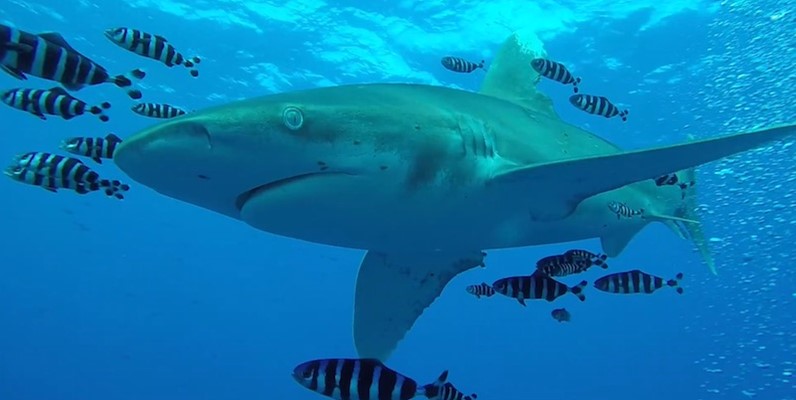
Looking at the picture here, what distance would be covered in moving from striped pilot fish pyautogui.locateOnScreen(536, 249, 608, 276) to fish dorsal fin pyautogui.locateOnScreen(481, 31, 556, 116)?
4.42 feet

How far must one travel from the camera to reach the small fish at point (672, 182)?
207 inches

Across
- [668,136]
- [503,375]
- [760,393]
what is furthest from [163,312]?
[668,136]

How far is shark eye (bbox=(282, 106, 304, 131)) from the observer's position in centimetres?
271

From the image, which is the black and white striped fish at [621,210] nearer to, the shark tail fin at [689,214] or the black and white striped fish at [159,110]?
the shark tail fin at [689,214]

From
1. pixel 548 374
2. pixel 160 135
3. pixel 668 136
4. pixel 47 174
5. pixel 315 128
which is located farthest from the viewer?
pixel 548 374

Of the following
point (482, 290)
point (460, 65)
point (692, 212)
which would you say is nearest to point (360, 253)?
point (460, 65)

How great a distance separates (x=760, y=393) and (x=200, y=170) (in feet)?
408

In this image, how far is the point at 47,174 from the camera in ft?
16.2

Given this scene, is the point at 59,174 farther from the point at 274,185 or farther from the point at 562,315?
the point at 562,315

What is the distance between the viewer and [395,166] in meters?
3.06

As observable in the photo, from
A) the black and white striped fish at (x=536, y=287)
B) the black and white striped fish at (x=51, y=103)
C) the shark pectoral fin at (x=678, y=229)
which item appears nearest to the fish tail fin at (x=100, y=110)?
the black and white striped fish at (x=51, y=103)

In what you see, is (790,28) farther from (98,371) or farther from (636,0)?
(98,371)

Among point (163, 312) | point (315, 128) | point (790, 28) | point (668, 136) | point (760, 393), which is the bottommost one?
point (315, 128)

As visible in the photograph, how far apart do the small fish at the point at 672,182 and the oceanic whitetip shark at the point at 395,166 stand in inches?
32.5
